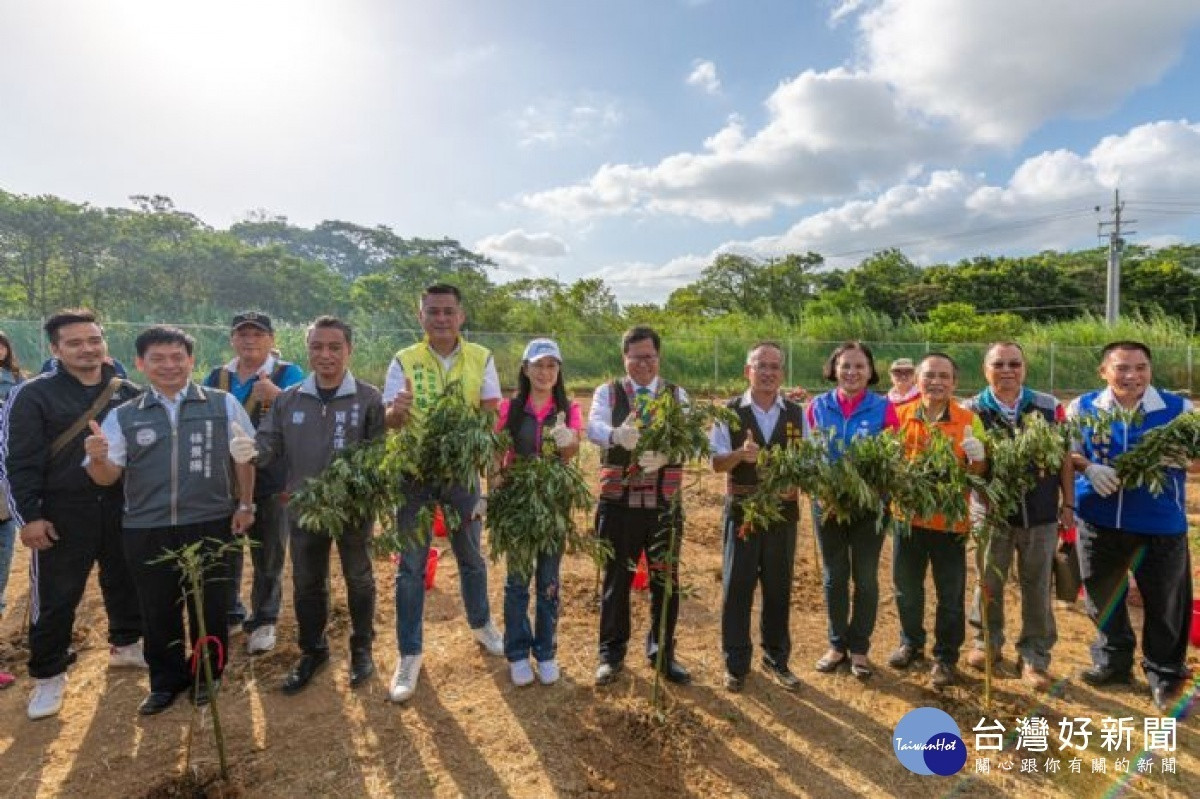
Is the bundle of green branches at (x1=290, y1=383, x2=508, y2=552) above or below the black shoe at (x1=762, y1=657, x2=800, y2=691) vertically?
above

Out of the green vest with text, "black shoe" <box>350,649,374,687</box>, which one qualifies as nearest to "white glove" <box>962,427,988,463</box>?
the green vest with text

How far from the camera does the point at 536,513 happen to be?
128 inches

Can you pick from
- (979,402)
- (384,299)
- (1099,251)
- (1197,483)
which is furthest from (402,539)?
(1099,251)

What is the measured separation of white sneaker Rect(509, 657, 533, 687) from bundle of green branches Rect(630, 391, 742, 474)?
5.05 ft

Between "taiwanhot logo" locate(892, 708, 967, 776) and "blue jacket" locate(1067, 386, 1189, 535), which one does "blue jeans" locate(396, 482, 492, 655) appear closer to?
"taiwanhot logo" locate(892, 708, 967, 776)

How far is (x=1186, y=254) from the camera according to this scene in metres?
52.7

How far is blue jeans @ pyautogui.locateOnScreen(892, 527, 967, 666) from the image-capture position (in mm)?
3715

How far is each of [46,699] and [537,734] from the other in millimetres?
2782

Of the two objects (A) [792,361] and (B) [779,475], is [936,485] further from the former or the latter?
(A) [792,361]

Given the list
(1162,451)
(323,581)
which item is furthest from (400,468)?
(1162,451)

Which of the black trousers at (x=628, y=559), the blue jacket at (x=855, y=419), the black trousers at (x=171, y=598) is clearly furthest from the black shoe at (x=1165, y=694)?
the black trousers at (x=171, y=598)

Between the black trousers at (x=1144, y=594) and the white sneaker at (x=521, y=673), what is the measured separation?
3.48m

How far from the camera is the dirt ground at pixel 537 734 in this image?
3.02 metres

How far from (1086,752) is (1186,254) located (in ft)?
227
